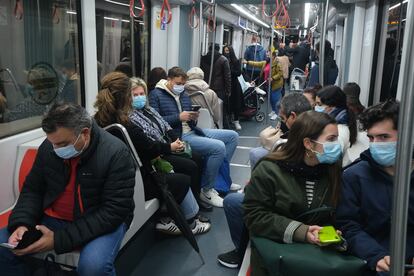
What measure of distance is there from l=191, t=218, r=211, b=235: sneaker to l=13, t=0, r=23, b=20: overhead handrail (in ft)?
6.43

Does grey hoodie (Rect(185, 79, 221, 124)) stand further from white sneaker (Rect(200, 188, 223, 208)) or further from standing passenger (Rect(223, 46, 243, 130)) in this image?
standing passenger (Rect(223, 46, 243, 130))

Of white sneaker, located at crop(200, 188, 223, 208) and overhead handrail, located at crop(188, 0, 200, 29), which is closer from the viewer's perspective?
white sneaker, located at crop(200, 188, 223, 208)

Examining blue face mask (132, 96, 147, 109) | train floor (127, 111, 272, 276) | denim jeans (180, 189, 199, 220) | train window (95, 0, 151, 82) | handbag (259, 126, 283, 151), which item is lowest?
train floor (127, 111, 272, 276)

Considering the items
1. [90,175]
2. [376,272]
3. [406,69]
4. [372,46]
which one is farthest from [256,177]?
[372,46]

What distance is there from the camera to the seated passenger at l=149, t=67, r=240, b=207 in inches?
144

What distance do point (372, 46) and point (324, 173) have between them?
131 inches

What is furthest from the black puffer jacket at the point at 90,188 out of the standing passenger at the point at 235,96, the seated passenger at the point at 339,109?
the standing passenger at the point at 235,96

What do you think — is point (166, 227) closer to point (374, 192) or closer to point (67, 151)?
point (67, 151)

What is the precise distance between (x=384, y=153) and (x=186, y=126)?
247 cm

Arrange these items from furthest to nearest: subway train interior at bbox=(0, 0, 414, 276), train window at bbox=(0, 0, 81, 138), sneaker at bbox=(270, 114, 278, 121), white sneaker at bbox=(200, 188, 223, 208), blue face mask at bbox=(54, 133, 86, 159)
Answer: sneaker at bbox=(270, 114, 278, 121) → white sneaker at bbox=(200, 188, 223, 208) → train window at bbox=(0, 0, 81, 138) → subway train interior at bbox=(0, 0, 414, 276) → blue face mask at bbox=(54, 133, 86, 159)

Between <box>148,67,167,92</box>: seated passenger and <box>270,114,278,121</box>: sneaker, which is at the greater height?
<box>148,67,167,92</box>: seated passenger

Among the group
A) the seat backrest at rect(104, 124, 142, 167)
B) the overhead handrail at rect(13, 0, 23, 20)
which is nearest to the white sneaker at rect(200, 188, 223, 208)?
the seat backrest at rect(104, 124, 142, 167)

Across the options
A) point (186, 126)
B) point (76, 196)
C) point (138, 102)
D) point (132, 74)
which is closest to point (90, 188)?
point (76, 196)

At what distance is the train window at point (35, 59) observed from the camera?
2.64 meters
